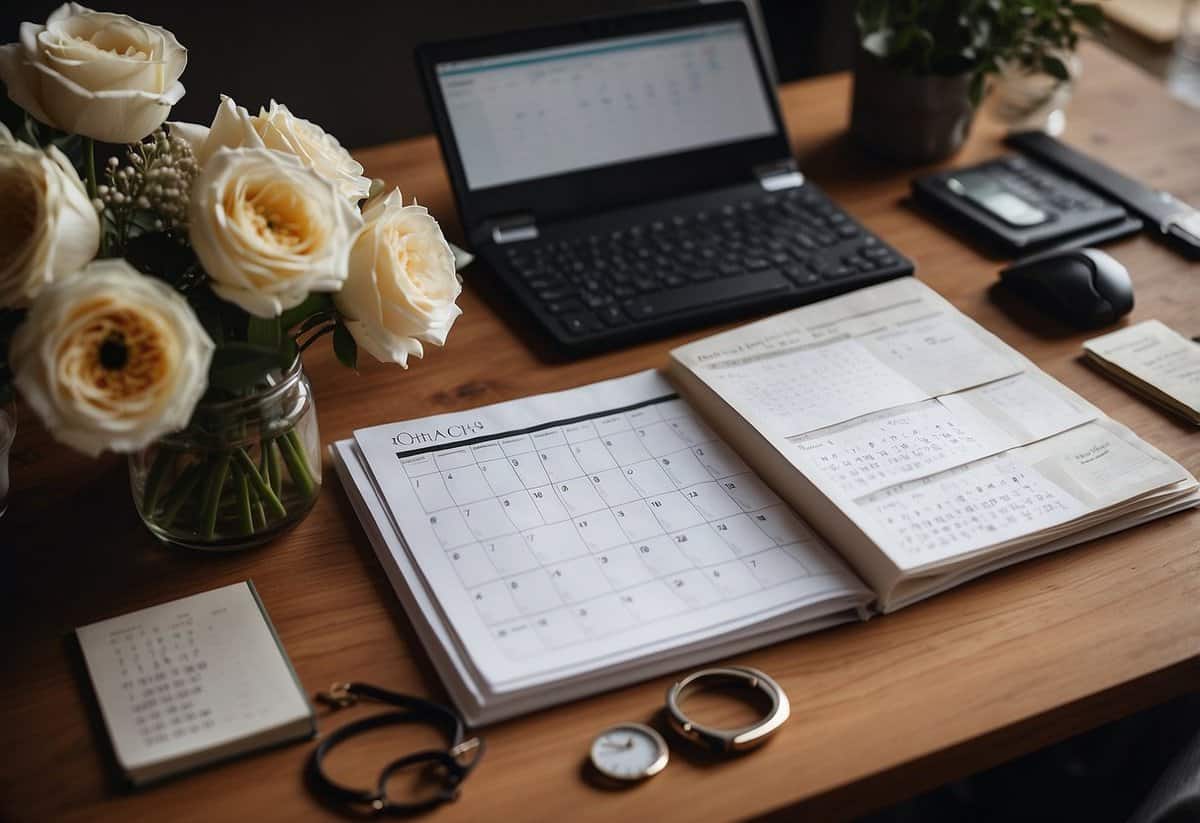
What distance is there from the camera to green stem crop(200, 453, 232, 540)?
770 mm

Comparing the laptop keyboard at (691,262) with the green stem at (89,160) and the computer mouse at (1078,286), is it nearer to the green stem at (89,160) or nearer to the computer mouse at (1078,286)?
the computer mouse at (1078,286)

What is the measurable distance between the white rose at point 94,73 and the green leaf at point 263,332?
15 centimetres

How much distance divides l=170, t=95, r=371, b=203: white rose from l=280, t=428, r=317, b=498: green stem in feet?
0.56

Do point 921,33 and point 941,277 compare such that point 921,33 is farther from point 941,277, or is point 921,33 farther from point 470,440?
point 470,440

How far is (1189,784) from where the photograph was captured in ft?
2.34

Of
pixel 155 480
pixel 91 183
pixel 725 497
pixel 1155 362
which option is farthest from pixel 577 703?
pixel 1155 362

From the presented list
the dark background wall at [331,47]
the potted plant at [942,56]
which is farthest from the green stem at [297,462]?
the potted plant at [942,56]

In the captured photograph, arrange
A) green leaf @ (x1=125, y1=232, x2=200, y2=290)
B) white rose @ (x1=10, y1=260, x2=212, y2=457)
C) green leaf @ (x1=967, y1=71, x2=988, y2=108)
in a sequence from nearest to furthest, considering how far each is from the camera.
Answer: white rose @ (x1=10, y1=260, x2=212, y2=457)
green leaf @ (x1=125, y1=232, x2=200, y2=290)
green leaf @ (x1=967, y1=71, x2=988, y2=108)

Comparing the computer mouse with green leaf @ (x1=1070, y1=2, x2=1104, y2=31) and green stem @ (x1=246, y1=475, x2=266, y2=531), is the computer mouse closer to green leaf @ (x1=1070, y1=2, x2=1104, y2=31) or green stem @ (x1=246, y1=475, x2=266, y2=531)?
green leaf @ (x1=1070, y1=2, x2=1104, y2=31)

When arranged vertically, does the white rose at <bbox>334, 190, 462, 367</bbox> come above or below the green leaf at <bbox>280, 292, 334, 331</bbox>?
above

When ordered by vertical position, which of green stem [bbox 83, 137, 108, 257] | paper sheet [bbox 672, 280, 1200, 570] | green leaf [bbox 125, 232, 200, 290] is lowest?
paper sheet [bbox 672, 280, 1200, 570]

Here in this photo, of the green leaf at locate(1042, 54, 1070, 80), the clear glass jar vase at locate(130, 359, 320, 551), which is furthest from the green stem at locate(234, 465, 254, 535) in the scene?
the green leaf at locate(1042, 54, 1070, 80)

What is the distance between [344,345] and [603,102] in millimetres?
514

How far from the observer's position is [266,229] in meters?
0.66
